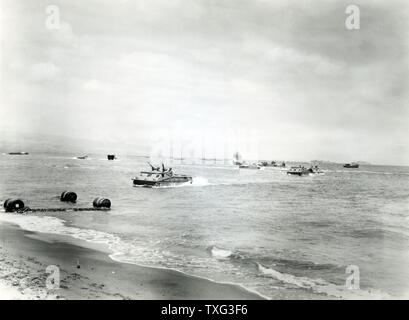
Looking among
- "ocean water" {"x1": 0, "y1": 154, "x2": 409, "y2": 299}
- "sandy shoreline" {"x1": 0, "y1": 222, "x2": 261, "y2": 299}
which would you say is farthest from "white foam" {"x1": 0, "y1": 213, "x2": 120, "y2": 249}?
"sandy shoreline" {"x1": 0, "y1": 222, "x2": 261, "y2": 299}

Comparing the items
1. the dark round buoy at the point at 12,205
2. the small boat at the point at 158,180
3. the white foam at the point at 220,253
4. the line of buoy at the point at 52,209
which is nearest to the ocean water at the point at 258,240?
the white foam at the point at 220,253

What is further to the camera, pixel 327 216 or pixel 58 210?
pixel 327 216

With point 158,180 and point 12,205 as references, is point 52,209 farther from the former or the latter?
point 158,180

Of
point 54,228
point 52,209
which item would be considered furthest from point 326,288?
point 52,209

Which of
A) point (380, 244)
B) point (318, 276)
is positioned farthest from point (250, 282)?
point (380, 244)

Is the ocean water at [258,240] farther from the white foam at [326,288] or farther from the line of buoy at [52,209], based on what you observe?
the line of buoy at [52,209]

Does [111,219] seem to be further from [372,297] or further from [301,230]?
[372,297]

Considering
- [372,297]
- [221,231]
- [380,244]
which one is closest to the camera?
[372,297]
